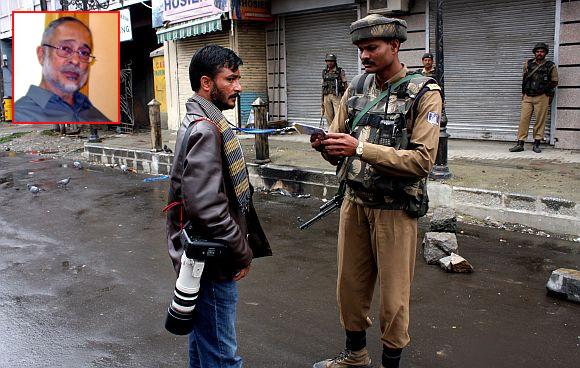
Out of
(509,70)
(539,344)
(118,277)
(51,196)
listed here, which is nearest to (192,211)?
(539,344)

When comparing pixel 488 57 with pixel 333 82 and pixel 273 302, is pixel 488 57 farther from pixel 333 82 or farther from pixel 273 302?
pixel 273 302

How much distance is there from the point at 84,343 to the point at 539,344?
10.4ft

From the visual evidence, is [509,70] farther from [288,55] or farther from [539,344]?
[539,344]

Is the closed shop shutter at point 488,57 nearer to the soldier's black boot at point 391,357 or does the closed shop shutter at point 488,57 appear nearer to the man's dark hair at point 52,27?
the soldier's black boot at point 391,357

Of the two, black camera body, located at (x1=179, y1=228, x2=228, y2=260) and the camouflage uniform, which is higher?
the camouflage uniform

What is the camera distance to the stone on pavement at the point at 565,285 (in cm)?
440

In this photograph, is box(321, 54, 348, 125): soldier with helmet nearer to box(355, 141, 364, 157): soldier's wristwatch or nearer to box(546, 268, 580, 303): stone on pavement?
box(546, 268, 580, 303): stone on pavement

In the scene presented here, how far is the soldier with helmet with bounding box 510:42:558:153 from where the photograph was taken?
30.9ft

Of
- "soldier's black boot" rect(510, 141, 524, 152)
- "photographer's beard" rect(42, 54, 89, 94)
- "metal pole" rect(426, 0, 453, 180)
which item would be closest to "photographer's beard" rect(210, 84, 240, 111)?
"metal pole" rect(426, 0, 453, 180)

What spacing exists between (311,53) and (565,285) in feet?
35.1

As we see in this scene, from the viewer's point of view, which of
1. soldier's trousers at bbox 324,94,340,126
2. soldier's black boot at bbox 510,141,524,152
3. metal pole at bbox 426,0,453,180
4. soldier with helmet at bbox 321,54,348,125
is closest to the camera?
metal pole at bbox 426,0,453,180

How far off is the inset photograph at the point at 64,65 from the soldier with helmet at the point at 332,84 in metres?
6.18

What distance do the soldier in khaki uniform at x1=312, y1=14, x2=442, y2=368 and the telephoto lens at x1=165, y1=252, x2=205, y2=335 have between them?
981mm

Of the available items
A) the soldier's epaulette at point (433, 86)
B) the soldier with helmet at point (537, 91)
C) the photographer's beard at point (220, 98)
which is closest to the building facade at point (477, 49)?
the soldier with helmet at point (537, 91)
